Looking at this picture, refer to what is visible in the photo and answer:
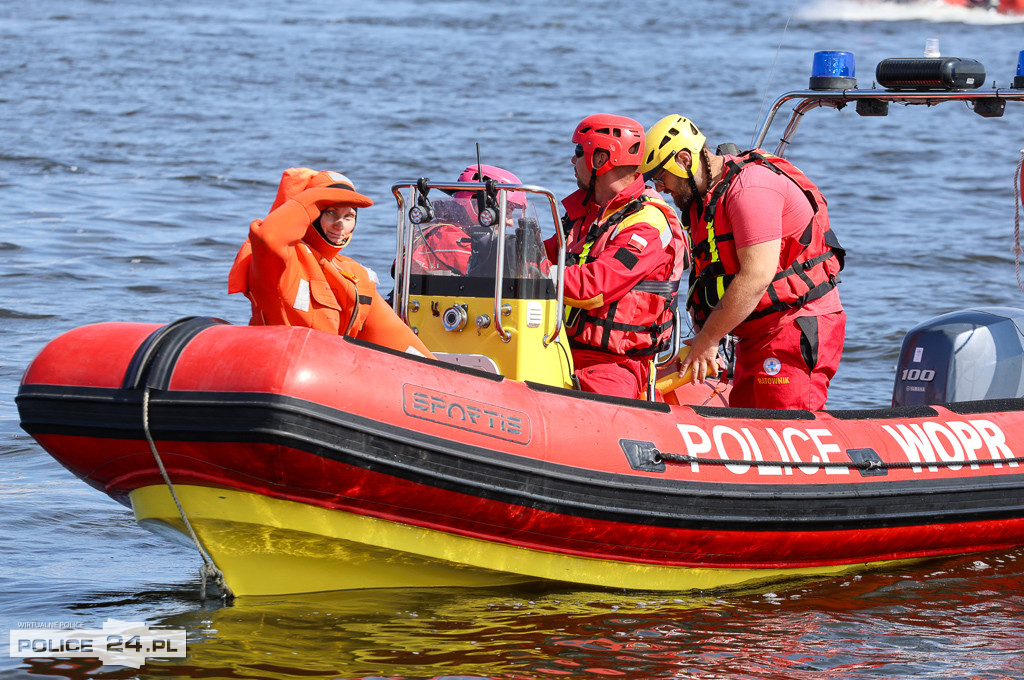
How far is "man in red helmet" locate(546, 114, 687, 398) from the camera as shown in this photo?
430 cm

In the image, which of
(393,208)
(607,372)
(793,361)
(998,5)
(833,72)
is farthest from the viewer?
(998,5)

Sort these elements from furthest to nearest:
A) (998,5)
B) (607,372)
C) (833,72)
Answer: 1. (998,5)
2. (833,72)
3. (607,372)

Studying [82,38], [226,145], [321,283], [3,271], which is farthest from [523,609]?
[82,38]

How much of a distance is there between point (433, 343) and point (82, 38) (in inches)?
784

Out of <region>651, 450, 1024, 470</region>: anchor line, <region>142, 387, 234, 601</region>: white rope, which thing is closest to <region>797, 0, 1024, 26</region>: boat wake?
<region>651, 450, 1024, 470</region>: anchor line

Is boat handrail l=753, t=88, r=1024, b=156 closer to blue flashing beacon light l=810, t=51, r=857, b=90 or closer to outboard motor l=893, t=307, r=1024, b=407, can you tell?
blue flashing beacon light l=810, t=51, r=857, b=90

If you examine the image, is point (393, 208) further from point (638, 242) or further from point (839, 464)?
point (839, 464)

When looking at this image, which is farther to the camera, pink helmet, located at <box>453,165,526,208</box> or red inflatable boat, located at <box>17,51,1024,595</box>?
pink helmet, located at <box>453,165,526,208</box>

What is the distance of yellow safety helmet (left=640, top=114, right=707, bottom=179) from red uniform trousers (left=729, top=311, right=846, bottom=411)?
68 centimetres

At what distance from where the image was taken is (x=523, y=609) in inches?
167

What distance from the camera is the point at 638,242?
14.1 feet

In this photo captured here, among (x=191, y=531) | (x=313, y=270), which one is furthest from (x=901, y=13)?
(x=191, y=531)

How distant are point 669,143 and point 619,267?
474 millimetres

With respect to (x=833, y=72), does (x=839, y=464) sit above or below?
below
